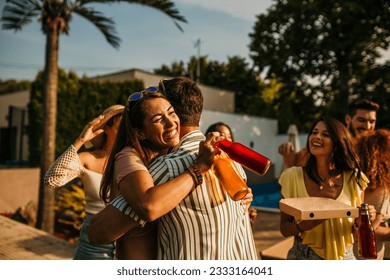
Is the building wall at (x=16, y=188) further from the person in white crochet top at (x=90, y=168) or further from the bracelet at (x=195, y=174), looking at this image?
the bracelet at (x=195, y=174)

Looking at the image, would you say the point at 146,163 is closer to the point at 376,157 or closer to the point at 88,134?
the point at 88,134

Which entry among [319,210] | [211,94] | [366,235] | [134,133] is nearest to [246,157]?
[134,133]

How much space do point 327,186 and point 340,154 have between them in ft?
0.66

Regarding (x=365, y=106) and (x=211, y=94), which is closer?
(x=365, y=106)

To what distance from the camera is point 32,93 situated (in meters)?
8.84

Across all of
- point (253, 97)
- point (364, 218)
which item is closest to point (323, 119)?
point (364, 218)

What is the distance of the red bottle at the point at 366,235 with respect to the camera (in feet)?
5.29

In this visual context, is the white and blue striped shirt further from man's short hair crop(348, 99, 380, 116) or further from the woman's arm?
man's short hair crop(348, 99, 380, 116)

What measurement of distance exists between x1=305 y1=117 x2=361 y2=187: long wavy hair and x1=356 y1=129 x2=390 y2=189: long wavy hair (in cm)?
23

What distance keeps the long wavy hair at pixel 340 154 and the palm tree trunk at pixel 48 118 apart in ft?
14.4

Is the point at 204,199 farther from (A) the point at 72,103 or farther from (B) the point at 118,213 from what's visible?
(A) the point at 72,103

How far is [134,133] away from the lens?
119 cm

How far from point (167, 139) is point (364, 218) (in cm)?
107
